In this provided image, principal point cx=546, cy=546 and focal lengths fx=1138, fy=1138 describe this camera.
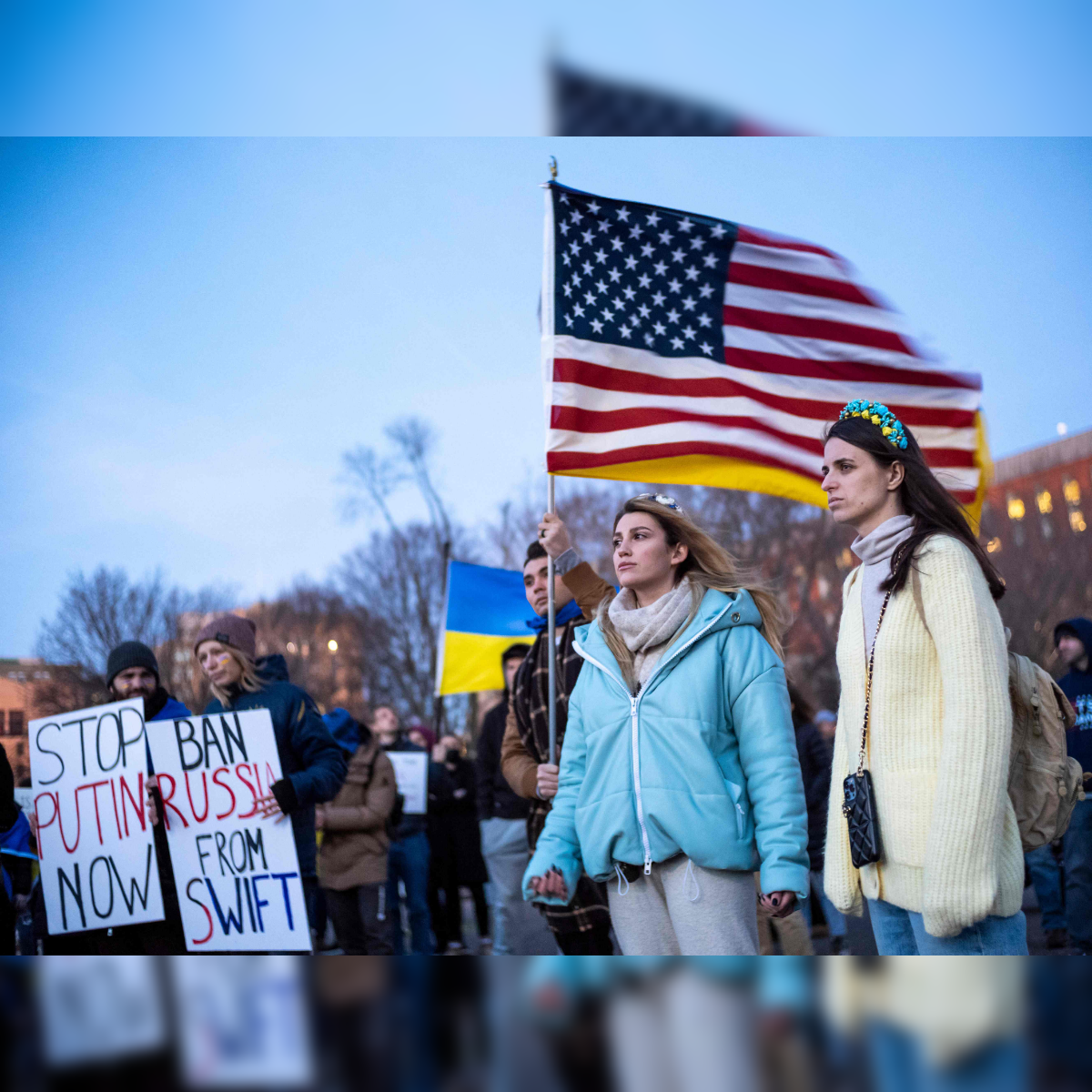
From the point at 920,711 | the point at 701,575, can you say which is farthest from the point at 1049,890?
the point at 920,711

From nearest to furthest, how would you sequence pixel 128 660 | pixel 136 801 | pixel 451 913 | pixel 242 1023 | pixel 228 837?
1. pixel 242 1023
2. pixel 228 837
3. pixel 136 801
4. pixel 128 660
5. pixel 451 913

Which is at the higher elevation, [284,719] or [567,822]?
[284,719]

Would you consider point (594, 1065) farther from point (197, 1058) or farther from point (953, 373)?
point (953, 373)

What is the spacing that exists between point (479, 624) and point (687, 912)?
895cm

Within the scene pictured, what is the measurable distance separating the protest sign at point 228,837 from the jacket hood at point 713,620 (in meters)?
2.33

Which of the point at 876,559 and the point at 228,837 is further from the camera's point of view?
the point at 228,837

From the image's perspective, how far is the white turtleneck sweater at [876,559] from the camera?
3088mm

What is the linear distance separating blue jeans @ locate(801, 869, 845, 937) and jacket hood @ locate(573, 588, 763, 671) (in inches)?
135

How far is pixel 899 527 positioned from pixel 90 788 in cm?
412

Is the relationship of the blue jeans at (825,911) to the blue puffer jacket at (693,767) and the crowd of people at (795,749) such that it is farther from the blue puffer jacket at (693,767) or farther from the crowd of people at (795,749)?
the blue puffer jacket at (693,767)

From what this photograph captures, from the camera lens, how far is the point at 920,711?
291cm

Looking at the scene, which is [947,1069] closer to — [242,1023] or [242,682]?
[242,1023]

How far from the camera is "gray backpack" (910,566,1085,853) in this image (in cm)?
284

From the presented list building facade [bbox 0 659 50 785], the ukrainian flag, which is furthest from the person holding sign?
the ukrainian flag
